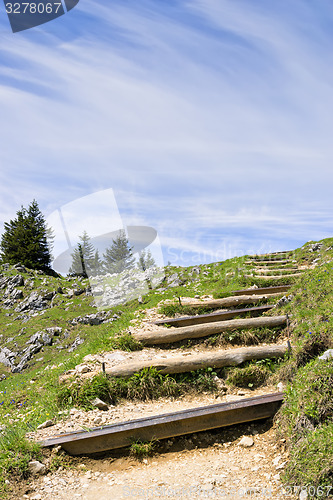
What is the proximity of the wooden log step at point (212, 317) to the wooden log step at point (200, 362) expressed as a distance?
2530 millimetres

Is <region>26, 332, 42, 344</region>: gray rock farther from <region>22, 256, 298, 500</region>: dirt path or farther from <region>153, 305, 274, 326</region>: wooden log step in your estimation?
<region>22, 256, 298, 500</region>: dirt path

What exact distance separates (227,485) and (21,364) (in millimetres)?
20625

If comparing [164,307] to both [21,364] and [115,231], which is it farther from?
[21,364]

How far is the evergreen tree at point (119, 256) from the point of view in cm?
2071

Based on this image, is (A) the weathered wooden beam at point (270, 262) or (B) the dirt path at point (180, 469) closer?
(B) the dirt path at point (180, 469)

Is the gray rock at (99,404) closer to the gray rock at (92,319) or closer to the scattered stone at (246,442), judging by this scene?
the scattered stone at (246,442)

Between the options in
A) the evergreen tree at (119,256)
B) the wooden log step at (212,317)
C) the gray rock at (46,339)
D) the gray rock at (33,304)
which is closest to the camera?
the wooden log step at (212,317)

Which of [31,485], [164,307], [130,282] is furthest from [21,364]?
[31,485]

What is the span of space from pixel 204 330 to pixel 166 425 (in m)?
3.65

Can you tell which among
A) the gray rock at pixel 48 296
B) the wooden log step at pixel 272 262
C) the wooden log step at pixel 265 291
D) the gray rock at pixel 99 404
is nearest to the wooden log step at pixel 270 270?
the wooden log step at pixel 272 262

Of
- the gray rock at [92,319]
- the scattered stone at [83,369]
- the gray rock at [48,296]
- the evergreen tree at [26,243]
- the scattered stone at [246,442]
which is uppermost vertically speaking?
the evergreen tree at [26,243]

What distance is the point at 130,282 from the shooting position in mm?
27531

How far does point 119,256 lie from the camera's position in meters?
23.5

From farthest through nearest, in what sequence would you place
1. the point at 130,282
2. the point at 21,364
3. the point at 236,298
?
1. the point at 130,282
2. the point at 21,364
3. the point at 236,298
